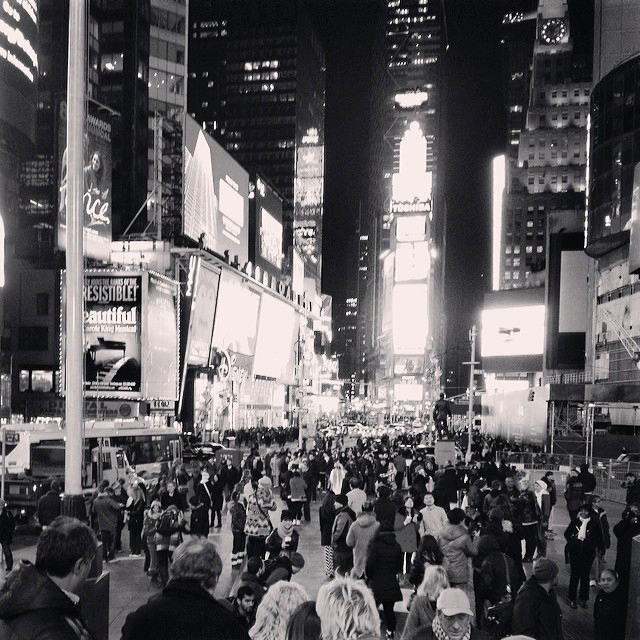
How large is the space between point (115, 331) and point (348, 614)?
45.4 metres

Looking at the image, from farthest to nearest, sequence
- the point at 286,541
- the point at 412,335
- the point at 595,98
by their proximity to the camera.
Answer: the point at 412,335 → the point at 595,98 → the point at 286,541

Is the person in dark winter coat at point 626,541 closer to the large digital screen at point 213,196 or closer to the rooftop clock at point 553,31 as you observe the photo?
the large digital screen at point 213,196

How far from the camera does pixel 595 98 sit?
59.7 metres

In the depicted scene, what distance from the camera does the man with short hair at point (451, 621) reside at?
205 inches

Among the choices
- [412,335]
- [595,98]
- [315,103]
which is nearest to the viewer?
[595,98]

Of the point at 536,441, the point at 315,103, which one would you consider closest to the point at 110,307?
the point at 536,441

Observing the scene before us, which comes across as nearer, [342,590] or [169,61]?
[342,590]

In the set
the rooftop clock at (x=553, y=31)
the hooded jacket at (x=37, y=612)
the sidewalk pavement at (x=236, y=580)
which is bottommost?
the sidewalk pavement at (x=236, y=580)

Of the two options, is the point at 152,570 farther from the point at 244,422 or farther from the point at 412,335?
the point at 412,335

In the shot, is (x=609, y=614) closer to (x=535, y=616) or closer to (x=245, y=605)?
(x=535, y=616)

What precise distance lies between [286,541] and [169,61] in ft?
240

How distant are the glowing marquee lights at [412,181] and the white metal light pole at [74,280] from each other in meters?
122

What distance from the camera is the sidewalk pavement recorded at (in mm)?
10609

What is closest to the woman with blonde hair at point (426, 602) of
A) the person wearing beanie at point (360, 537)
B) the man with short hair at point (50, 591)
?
the man with short hair at point (50, 591)
